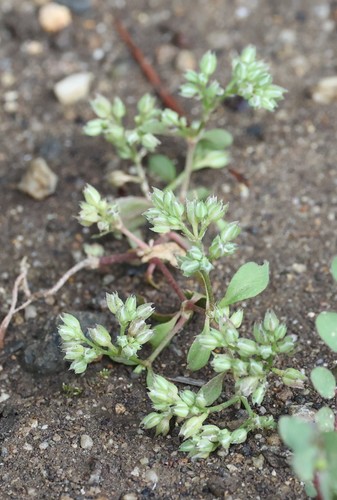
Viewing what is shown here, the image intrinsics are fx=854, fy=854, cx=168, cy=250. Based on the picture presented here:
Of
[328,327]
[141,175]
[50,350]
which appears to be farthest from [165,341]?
[141,175]

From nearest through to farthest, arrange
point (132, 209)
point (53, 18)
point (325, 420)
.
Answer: point (325, 420)
point (132, 209)
point (53, 18)

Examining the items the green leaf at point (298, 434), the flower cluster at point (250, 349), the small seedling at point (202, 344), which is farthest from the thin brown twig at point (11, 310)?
the green leaf at point (298, 434)

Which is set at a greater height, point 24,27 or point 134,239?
point 24,27

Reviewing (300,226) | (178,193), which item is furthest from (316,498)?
(178,193)

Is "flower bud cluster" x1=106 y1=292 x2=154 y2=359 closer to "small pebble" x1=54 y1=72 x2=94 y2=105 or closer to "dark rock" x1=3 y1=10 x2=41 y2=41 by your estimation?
"small pebble" x1=54 y1=72 x2=94 y2=105

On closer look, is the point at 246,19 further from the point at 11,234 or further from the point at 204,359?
the point at 204,359

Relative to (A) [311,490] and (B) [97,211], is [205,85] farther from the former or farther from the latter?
(A) [311,490]
